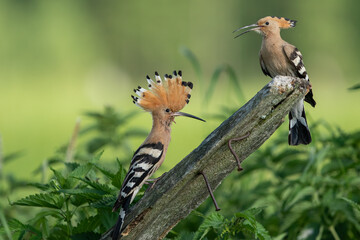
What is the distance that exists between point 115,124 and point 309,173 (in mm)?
1059

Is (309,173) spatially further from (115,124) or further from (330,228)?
(115,124)

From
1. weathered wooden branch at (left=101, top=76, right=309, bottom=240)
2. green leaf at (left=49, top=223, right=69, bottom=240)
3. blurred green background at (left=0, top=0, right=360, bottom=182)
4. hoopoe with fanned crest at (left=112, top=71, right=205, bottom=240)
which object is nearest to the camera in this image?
weathered wooden branch at (left=101, top=76, right=309, bottom=240)

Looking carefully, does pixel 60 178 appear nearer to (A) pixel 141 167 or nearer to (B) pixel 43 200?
(B) pixel 43 200

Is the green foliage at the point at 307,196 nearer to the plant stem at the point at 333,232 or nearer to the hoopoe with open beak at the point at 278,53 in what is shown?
the plant stem at the point at 333,232

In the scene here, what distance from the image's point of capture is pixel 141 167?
1.78m

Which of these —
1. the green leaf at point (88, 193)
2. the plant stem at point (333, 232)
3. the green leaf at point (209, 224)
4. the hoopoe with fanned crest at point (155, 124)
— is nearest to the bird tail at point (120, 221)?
the hoopoe with fanned crest at point (155, 124)

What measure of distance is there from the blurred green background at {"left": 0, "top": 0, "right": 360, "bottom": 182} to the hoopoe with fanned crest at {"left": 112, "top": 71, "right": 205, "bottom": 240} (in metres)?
17.8

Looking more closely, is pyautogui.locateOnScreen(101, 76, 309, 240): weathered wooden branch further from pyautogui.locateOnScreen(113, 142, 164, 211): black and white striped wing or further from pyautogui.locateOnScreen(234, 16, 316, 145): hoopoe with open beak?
pyautogui.locateOnScreen(234, 16, 316, 145): hoopoe with open beak

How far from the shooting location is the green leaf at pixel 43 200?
1815 mm

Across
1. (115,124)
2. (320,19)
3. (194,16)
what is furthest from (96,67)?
(115,124)

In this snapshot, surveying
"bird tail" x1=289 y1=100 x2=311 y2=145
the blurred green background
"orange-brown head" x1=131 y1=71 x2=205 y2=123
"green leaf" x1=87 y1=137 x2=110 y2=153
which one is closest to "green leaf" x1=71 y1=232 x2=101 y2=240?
"orange-brown head" x1=131 y1=71 x2=205 y2=123

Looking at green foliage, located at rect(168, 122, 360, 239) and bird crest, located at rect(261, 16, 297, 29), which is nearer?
bird crest, located at rect(261, 16, 297, 29)

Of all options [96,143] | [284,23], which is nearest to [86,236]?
[284,23]

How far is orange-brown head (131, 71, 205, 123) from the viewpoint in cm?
175
